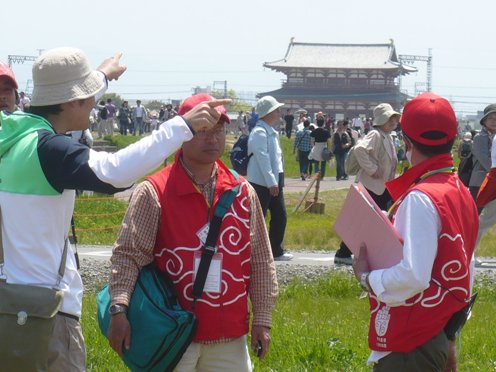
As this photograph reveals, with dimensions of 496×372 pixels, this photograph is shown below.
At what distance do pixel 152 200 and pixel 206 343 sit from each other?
67 cm

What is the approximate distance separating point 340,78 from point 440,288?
284ft

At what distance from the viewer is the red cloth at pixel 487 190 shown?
10969mm

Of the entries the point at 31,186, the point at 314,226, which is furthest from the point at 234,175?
the point at 314,226

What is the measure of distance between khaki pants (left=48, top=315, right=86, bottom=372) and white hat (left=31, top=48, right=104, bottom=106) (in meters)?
0.90

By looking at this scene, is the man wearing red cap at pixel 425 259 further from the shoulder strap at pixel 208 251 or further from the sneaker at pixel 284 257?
the sneaker at pixel 284 257

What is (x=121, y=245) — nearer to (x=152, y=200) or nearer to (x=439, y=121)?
(x=152, y=200)

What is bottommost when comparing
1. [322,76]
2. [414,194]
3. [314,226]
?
[322,76]

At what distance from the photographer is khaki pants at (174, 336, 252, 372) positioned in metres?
4.48

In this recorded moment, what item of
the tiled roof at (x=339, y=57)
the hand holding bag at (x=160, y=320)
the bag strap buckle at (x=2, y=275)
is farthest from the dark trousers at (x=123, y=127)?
the bag strap buckle at (x=2, y=275)

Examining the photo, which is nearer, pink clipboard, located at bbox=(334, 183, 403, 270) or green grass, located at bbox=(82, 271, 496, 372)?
pink clipboard, located at bbox=(334, 183, 403, 270)

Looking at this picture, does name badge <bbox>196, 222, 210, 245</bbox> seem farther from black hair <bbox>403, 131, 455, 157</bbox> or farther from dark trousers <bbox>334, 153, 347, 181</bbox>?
dark trousers <bbox>334, 153, 347, 181</bbox>

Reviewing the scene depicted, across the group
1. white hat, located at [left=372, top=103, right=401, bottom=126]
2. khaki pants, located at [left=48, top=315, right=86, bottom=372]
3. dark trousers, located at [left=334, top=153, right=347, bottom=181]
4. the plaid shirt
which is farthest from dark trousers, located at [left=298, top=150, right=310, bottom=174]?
khaki pants, located at [left=48, top=315, right=86, bottom=372]

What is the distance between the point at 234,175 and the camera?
185 inches

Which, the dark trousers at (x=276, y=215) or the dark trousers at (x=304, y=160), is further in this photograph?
the dark trousers at (x=304, y=160)
